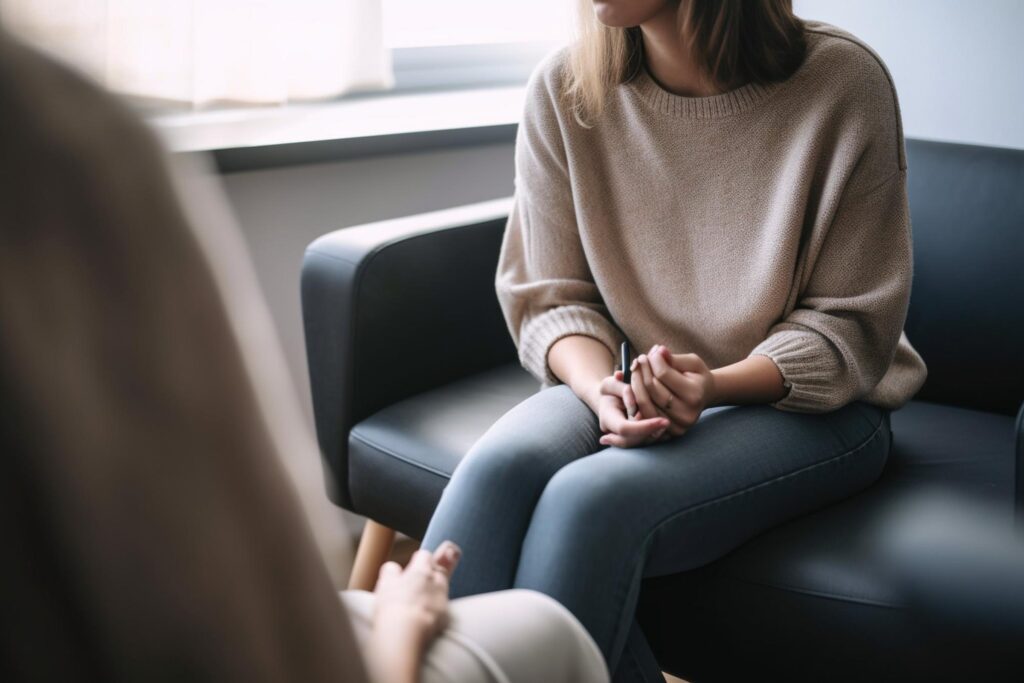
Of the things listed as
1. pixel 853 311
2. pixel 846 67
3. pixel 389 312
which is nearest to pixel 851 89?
pixel 846 67

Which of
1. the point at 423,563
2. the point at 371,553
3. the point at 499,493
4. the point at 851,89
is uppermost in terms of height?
the point at 851,89

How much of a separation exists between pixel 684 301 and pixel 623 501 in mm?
387

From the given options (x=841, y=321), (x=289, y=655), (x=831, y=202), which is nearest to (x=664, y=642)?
(x=841, y=321)

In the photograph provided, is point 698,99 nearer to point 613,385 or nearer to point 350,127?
point 613,385

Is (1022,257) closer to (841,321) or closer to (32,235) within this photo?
(841,321)

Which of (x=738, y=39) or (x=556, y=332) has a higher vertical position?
(x=738, y=39)

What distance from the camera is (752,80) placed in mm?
1374

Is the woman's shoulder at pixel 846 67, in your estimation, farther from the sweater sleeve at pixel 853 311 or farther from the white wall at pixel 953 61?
the white wall at pixel 953 61

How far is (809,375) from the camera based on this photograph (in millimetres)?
1259

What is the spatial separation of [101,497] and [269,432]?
7 cm

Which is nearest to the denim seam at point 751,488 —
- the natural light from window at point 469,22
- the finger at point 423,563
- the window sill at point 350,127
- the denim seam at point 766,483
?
the denim seam at point 766,483

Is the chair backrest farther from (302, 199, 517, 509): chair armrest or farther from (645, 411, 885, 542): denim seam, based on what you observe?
(302, 199, 517, 509): chair armrest

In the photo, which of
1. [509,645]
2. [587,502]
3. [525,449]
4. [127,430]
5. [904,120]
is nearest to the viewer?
[127,430]

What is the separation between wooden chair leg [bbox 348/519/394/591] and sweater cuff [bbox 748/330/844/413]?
0.67 m
